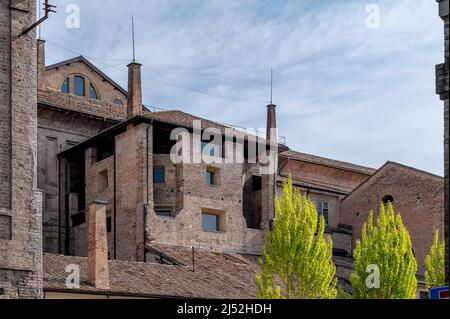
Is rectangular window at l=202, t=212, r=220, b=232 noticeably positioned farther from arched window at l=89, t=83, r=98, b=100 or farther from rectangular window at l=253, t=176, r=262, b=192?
arched window at l=89, t=83, r=98, b=100

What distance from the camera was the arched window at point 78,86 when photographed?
53.9 m

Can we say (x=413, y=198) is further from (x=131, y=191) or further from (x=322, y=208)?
(x=131, y=191)

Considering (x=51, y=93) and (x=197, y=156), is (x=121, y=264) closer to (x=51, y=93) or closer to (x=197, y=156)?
(x=197, y=156)

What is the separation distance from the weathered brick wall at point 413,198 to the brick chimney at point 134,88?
37.1 ft

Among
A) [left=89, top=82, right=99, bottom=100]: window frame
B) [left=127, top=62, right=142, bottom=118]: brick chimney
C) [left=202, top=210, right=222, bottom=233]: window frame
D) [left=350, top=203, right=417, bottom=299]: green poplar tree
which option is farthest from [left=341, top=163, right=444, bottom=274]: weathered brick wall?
[left=89, top=82, right=99, bottom=100]: window frame

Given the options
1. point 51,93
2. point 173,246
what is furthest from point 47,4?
point 51,93

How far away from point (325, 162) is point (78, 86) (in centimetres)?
1298

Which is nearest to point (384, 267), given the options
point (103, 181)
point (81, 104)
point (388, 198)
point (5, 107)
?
point (5, 107)

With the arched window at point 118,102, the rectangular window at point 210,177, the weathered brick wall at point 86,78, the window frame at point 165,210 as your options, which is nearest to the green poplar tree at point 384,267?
the window frame at point 165,210

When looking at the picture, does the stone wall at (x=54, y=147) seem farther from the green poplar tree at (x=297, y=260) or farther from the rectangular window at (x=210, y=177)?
the green poplar tree at (x=297, y=260)

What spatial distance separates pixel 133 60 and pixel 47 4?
16.1m

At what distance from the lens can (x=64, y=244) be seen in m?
47.2

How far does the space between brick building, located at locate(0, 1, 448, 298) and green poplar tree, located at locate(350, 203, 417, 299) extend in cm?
489

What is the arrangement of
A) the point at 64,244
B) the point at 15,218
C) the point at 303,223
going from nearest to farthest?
the point at 15,218, the point at 303,223, the point at 64,244
